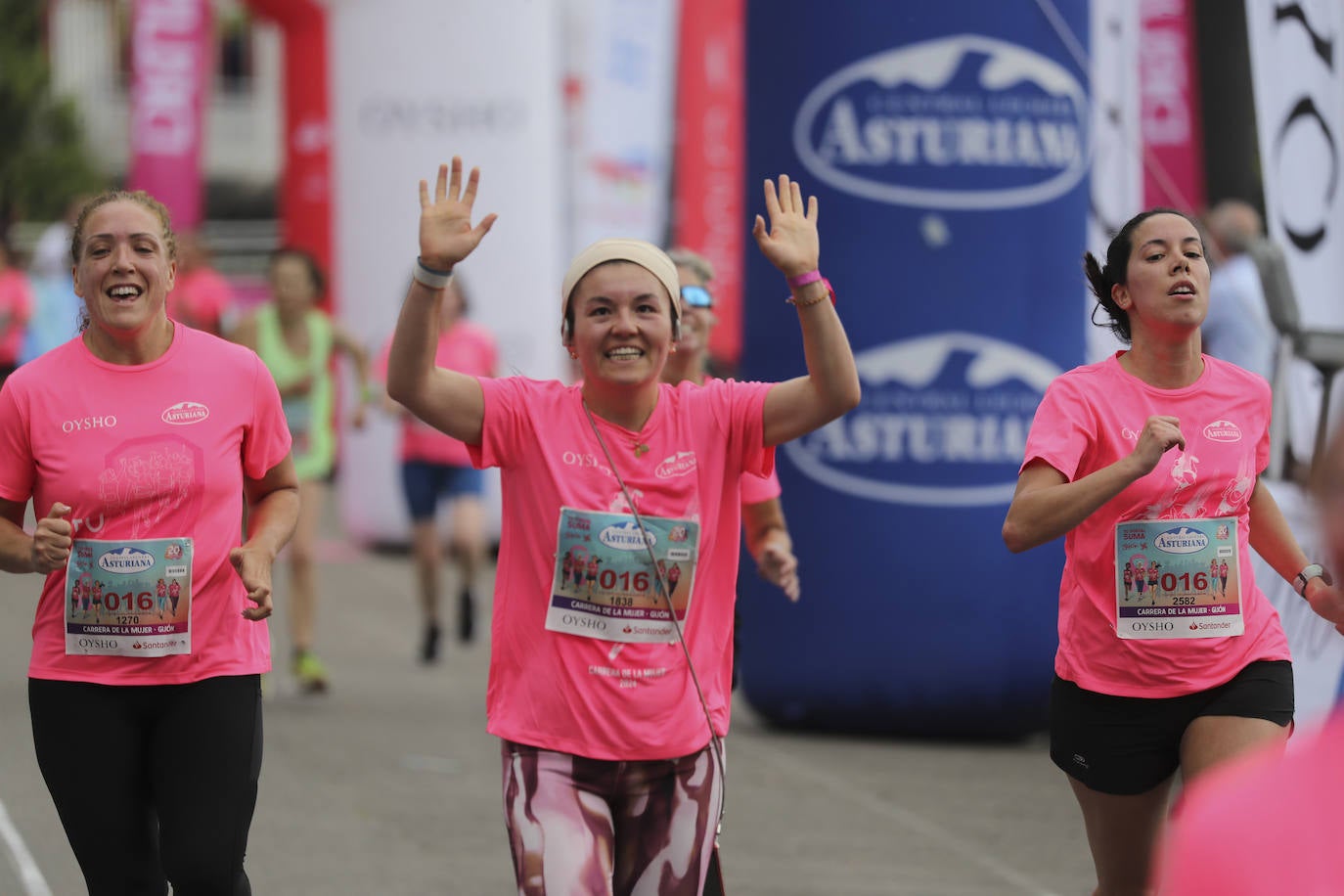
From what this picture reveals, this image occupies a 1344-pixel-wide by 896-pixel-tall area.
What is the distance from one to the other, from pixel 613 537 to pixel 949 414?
4.36 metres

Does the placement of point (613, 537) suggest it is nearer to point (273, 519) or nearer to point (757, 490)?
point (273, 519)

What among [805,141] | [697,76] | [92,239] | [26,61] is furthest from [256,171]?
[92,239]

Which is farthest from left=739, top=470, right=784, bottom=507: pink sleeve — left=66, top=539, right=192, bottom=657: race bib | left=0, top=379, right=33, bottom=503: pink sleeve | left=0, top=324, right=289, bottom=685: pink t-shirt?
left=0, top=379, right=33, bottom=503: pink sleeve

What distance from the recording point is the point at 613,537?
12.1 feet

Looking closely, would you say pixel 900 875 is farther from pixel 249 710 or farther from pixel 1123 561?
pixel 249 710

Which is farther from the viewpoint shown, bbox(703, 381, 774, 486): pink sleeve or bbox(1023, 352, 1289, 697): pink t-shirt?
bbox(1023, 352, 1289, 697): pink t-shirt

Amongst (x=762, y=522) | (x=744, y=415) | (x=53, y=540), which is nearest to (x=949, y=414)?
(x=762, y=522)

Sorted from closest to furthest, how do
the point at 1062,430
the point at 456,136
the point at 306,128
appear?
1. the point at 1062,430
2. the point at 456,136
3. the point at 306,128

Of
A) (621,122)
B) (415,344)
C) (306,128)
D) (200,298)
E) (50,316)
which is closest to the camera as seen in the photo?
(415,344)

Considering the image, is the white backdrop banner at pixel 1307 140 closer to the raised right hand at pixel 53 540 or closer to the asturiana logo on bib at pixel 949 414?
the asturiana logo on bib at pixel 949 414

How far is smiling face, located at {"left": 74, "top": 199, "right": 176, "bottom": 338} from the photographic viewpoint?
3.91m

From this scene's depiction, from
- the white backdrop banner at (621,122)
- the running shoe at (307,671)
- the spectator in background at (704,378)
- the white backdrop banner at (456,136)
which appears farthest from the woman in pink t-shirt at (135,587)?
the white backdrop banner at (621,122)

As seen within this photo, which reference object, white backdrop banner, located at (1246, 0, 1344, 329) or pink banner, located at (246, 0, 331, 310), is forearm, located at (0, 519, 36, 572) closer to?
white backdrop banner, located at (1246, 0, 1344, 329)

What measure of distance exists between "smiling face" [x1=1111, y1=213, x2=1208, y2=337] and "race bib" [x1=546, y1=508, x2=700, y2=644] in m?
1.13
